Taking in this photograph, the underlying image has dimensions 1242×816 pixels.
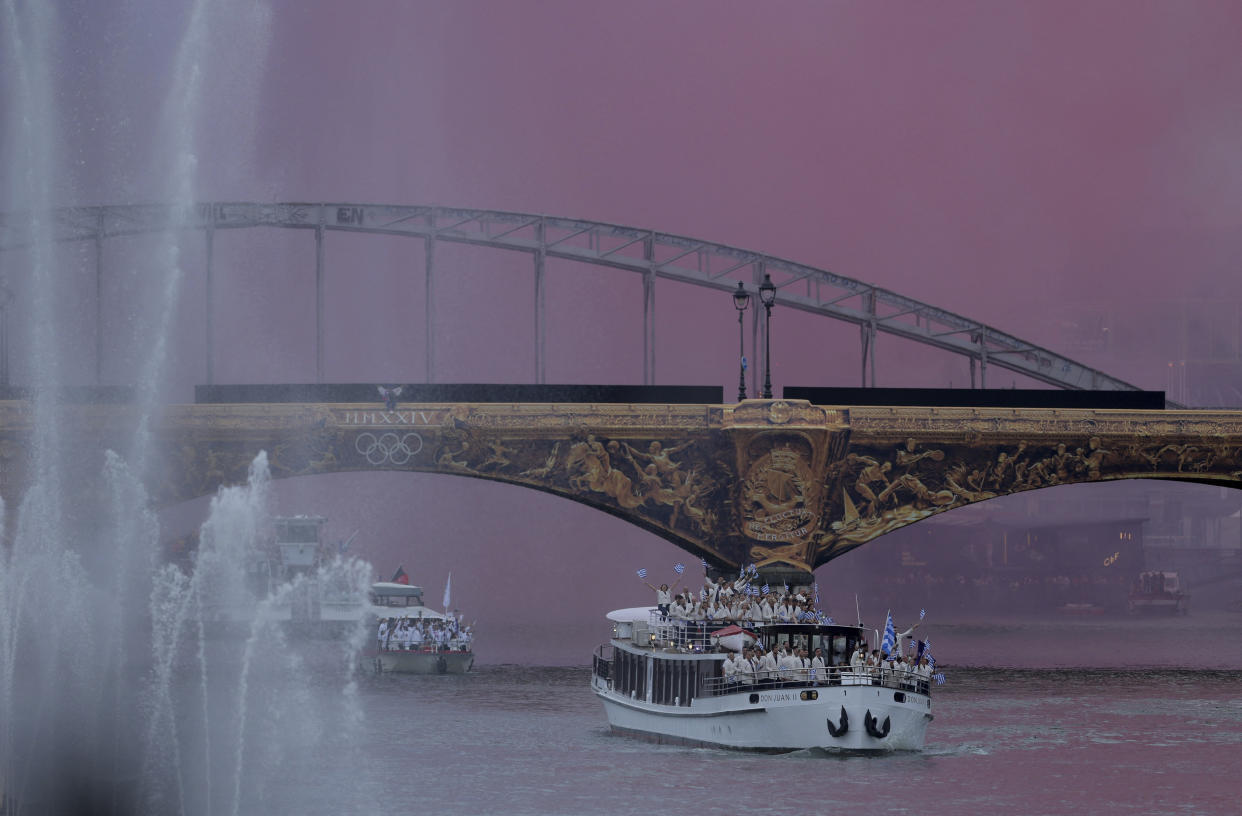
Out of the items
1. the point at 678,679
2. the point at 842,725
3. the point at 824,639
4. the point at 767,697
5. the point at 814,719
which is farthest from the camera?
the point at 678,679

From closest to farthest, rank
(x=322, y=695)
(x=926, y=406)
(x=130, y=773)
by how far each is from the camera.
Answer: (x=130, y=773), (x=322, y=695), (x=926, y=406)

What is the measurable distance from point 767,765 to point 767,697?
2298 millimetres

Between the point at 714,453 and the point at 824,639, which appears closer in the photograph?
the point at 824,639

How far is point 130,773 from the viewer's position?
169ft

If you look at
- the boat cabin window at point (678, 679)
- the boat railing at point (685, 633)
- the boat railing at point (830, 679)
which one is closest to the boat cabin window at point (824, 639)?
the boat railing at point (830, 679)

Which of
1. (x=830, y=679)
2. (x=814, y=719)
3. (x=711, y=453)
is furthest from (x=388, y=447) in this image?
(x=814, y=719)

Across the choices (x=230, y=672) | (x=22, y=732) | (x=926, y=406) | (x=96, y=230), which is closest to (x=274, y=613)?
(x=230, y=672)

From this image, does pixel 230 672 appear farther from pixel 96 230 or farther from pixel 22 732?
pixel 22 732

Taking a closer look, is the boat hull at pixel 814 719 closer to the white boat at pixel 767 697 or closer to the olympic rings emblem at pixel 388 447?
the white boat at pixel 767 697

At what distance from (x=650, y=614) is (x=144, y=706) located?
17.4m

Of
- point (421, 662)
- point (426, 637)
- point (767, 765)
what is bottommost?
point (421, 662)

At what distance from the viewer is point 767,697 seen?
2359 inches

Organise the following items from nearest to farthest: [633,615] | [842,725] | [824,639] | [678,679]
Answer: [842,725] < [824,639] < [678,679] < [633,615]

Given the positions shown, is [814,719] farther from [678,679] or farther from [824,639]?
[678,679]
